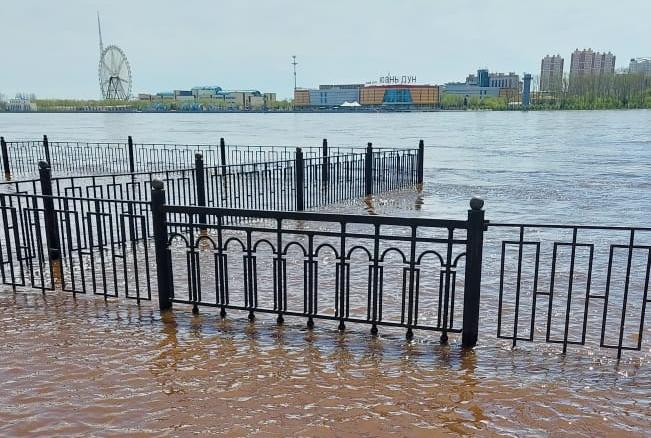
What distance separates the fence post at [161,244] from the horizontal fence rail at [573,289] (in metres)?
3.20

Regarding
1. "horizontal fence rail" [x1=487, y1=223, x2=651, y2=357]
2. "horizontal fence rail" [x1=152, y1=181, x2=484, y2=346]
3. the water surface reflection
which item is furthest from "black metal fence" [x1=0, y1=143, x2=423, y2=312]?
"horizontal fence rail" [x1=487, y1=223, x2=651, y2=357]

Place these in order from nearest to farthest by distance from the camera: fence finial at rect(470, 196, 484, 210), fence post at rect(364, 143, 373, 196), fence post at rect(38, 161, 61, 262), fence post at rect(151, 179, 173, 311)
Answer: fence finial at rect(470, 196, 484, 210), fence post at rect(151, 179, 173, 311), fence post at rect(38, 161, 61, 262), fence post at rect(364, 143, 373, 196)

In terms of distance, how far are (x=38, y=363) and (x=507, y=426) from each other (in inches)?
149

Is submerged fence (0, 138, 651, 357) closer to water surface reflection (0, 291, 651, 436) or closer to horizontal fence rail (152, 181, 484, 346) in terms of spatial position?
horizontal fence rail (152, 181, 484, 346)

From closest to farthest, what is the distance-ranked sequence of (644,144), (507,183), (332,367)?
1. (332,367)
2. (507,183)
3. (644,144)

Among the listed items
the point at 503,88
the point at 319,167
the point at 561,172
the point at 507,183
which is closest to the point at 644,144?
the point at 561,172

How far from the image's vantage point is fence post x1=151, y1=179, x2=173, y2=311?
536 centimetres

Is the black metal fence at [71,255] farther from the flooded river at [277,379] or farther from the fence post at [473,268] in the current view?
the fence post at [473,268]

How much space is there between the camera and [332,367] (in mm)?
4465

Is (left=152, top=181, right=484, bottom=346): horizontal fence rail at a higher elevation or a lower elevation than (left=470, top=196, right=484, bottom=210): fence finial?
lower

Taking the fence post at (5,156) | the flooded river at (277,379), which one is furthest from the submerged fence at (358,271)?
the fence post at (5,156)

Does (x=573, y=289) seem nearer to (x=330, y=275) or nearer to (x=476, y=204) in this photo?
(x=330, y=275)

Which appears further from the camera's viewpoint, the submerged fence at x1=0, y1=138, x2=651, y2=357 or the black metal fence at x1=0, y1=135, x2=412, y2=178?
the black metal fence at x1=0, y1=135, x2=412, y2=178

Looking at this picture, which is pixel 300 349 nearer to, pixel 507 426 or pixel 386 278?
pixel 507 426
